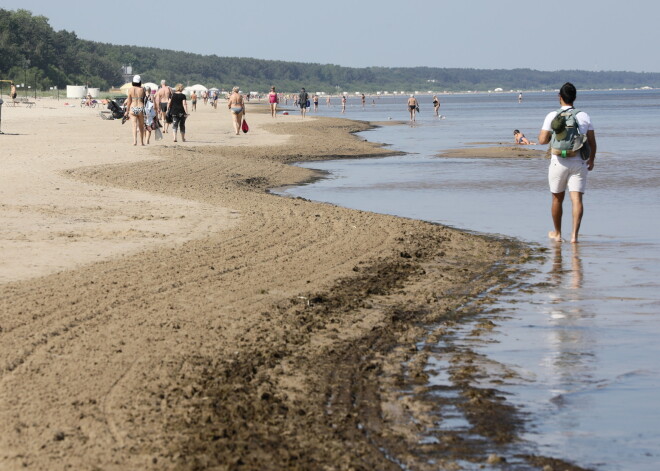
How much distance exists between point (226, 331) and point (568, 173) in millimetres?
5586

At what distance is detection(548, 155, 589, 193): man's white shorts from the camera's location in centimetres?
1108

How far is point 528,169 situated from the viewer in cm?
2294

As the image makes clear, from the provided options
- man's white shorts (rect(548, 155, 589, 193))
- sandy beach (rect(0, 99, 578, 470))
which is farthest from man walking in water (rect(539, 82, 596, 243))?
sandy beach (rect(0, 99, 578, 470))

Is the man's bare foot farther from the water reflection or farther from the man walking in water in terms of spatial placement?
the water reflection

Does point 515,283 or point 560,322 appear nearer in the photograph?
point 560,322

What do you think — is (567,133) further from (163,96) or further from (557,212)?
(163,96)

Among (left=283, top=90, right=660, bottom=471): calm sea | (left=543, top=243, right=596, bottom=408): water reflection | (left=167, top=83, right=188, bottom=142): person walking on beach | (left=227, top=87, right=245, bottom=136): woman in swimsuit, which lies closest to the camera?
(left=283, top=90, right=660, bottom=471): calm sea

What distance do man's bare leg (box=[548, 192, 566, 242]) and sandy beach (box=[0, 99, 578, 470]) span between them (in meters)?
0.55

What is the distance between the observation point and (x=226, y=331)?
22.8 ft

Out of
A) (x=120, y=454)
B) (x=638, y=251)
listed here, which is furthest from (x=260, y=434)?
(x=638, y=251)

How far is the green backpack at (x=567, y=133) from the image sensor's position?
10.8 meters

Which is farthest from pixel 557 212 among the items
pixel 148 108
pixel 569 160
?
pixel 148 108

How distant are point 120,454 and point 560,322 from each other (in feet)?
13.5

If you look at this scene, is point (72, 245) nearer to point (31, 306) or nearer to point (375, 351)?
point (31, 306)
